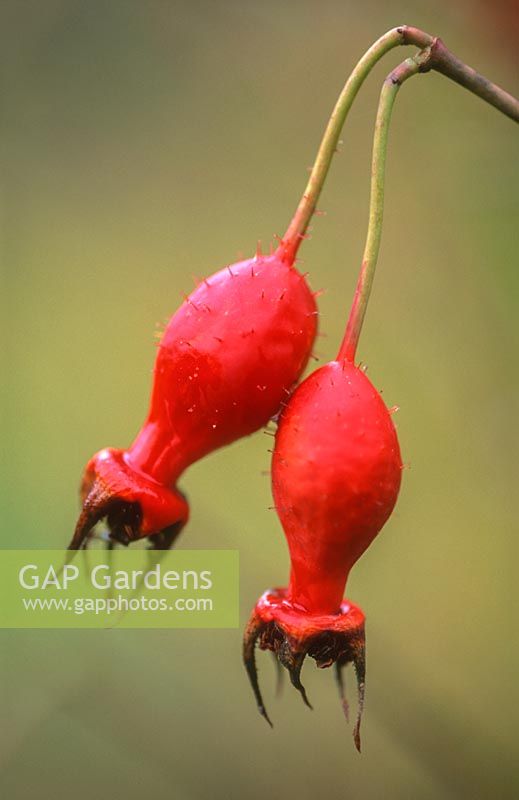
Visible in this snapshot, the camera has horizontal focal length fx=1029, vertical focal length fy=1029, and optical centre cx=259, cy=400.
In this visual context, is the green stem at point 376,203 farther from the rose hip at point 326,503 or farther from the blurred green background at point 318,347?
the blurred green background at point 318,347

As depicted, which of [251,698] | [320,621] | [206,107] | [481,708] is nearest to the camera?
[320,621]

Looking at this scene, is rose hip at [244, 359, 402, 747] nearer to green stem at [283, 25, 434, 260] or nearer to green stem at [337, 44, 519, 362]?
green stem at [337, 44, 519, 362]

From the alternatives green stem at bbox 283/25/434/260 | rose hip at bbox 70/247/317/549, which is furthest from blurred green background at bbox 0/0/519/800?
green stem at bbox 283/25/434/260

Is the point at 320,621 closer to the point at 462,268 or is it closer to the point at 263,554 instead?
the point at 263,554

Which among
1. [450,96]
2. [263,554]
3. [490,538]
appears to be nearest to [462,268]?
[450,96]

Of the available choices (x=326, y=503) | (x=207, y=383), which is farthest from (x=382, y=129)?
(x=326, y=503)

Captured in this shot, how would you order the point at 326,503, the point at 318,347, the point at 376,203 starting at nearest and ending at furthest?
the point at 326,503 → the point at 376,203 → the point at 318,347

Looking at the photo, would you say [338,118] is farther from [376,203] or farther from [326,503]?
[326,503]
